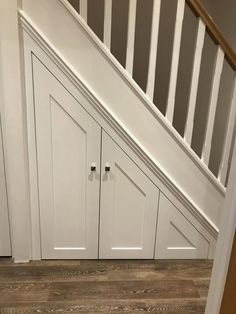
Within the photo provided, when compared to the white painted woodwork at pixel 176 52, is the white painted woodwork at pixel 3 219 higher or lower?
lower

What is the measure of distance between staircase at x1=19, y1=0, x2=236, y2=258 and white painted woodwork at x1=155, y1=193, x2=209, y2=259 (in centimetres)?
6

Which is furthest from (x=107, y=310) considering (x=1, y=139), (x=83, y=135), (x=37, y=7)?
(x=37, y=7)

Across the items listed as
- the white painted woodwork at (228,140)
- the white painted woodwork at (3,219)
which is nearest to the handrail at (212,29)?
the white painted woodwork at (228,140)

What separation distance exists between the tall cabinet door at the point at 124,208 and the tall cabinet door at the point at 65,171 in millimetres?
57

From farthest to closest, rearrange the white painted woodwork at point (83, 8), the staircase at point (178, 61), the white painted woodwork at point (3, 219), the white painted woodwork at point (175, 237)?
the white painted woodwork at point (175, 237) < the white painted woodwork at point (3, 219) < the staircase at point (178, 61) < the white painted woodwork at point (83, 8)

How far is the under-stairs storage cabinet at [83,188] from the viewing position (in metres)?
1.88

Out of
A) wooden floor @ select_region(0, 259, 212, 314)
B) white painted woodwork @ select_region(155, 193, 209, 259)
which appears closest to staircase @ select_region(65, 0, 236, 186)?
white painted woodwork @ select_region(155, 193, 209, 259)

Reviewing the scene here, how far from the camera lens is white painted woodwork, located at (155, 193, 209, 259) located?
7.00 ft

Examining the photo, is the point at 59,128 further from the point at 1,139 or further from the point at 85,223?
the point at 85,223

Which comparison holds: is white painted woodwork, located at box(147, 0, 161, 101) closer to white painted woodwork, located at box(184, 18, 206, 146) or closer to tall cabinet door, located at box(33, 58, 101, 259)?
white painted woodwork, located at box(184, 18, 206, 146)

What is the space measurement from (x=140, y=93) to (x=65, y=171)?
68 centimetres

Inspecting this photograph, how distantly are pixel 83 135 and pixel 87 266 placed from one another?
36.8 inches

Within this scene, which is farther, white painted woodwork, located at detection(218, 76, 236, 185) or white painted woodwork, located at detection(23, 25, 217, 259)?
white painted woodwork, located at detection(218, 76, 236, 185)

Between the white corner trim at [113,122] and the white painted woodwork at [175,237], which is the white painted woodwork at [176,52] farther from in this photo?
the white painted woodwork at [175,237]
